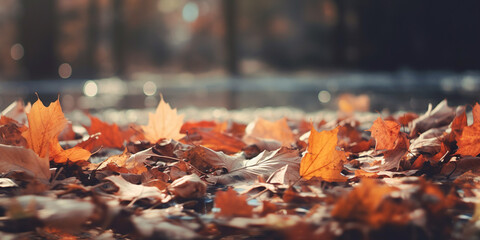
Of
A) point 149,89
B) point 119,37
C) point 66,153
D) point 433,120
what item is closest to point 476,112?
point 433,120

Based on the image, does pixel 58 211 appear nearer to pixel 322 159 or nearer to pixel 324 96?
pixel 322 159

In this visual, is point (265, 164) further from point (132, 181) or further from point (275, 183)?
point (132, 181)

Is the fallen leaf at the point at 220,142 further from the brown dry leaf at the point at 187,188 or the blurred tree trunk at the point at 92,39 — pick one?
the blurred tree trunk at the point at 92,39

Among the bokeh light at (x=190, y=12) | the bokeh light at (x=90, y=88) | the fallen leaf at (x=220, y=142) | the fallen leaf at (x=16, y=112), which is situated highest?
the bokeh light at (x=190, y=12)

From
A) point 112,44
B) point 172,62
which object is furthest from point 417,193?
point 172,62

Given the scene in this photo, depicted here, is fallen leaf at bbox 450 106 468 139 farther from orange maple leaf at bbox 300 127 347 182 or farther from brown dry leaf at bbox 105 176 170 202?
brown dry leaf at bbox 105 176 170 202

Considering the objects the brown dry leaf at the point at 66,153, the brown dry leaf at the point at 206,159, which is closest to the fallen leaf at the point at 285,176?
the brown dry leaf at the point at 206,159
